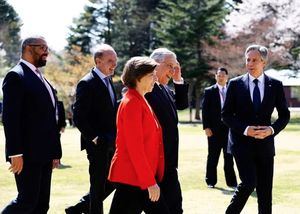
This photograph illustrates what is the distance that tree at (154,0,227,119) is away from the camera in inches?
1774

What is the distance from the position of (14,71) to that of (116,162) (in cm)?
151

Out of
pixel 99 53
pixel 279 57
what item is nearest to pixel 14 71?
pixel 99 53

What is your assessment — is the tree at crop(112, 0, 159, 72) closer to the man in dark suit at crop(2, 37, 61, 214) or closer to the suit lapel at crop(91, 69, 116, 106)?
the suit lapel at crop(91, 69, 116, 106)

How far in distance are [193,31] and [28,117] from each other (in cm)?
4112

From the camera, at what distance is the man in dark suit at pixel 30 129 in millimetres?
5098

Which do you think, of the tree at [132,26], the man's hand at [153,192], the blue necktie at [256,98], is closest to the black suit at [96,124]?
the blue necktie at [256,98]

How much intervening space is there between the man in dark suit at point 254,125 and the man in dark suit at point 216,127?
3372 mm

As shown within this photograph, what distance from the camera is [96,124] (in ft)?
20.7

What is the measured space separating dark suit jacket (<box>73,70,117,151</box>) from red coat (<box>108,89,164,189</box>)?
185 cm

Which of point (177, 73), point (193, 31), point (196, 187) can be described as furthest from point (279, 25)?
point (177, 73)

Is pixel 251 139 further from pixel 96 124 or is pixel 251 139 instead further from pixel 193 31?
pixel 193 31

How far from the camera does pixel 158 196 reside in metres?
4.27

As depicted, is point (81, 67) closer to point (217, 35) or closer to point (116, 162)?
point (217, 35)

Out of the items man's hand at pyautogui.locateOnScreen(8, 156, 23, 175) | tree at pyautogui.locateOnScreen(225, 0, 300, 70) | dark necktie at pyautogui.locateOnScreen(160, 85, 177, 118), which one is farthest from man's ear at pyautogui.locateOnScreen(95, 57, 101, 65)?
tree at pyautogui.locateOnScreen(225, 0, 300, 70)
